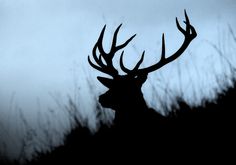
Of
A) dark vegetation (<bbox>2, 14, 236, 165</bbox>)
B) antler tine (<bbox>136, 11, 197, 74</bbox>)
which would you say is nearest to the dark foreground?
dark vegetation (<bbox>2, 14, 236, 165</bbox>)

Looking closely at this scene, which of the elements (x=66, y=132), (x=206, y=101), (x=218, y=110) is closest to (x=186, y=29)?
(x=206, y=101)

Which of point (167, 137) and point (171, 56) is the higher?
point (171, 56)

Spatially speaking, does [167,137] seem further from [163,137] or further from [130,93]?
[130,93]

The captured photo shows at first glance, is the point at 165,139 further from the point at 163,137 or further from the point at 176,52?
the point at 176,52

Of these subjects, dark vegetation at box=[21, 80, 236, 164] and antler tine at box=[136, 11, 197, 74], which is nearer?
dark vegetation at box=[21, 80, 236, 164]

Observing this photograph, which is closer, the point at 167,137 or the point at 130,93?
the point at 167,137

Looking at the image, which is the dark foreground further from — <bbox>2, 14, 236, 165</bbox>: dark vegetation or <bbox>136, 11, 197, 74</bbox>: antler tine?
<bbox>136, 11, 197, 74</bbox>: antler tine

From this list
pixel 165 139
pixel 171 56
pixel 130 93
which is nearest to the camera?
pixel 165 139

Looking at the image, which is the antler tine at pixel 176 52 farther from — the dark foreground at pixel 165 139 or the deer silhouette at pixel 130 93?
the dark foreground at pixel 165 139

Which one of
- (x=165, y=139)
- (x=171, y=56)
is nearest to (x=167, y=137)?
(x=165, y=139)

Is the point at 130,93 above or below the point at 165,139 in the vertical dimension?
above

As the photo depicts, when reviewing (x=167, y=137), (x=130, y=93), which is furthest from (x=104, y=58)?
(x=167, y=137)

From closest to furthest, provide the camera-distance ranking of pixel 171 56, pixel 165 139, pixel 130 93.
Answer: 1. pixel 165 139
2. pixel 130 93
3. pixel 171 56

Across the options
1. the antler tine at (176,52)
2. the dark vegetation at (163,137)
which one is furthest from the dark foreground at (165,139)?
the antler tine at (176,52)
